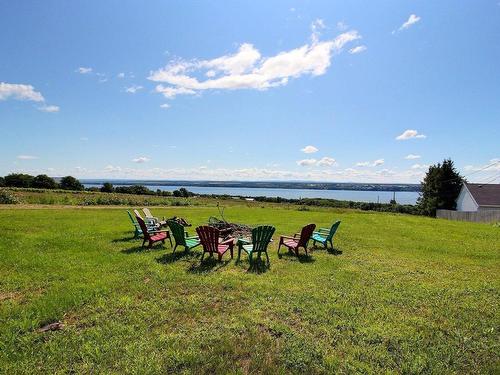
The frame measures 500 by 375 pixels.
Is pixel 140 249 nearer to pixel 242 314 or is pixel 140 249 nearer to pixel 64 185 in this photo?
pixel 242 314

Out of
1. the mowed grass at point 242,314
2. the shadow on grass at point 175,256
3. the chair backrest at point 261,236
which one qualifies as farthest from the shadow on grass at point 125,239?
the chair backrest at point 261,236

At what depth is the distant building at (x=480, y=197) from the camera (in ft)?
114

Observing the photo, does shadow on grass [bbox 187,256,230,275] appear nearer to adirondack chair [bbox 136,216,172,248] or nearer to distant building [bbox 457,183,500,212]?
adirondack chair [bbox 136,216,172,248]

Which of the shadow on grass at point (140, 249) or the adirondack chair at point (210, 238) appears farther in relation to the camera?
the shadow on grass at point (140, 249)

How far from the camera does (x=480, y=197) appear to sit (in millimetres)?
35938

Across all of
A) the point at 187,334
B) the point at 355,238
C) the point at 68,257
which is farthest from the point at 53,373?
the point at 355,238

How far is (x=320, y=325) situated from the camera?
4.73 m

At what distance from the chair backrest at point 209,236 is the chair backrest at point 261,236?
0.98 metres

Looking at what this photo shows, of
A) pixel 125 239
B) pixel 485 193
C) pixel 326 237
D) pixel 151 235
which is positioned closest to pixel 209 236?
pixel 151 235

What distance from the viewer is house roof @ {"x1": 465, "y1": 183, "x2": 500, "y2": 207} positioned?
35.1 metres

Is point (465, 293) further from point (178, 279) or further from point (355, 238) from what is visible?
point (355, 238)

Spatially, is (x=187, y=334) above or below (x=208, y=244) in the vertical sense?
below

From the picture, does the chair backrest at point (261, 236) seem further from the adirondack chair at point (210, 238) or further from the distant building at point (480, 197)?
the distant building at point (480, 197)

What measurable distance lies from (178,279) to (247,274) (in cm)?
157
